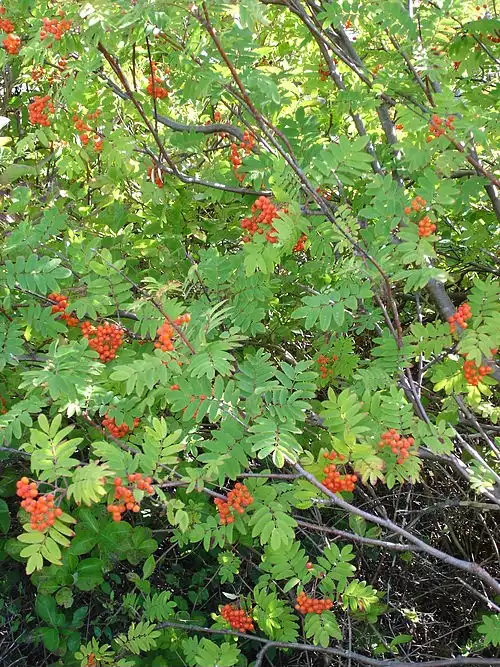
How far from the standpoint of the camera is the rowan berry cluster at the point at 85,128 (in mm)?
3291

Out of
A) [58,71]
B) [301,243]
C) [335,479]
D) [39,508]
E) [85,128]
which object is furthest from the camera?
[58,71]

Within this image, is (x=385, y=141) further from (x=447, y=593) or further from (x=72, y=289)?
(x=447, y=593)

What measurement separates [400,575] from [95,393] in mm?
2224

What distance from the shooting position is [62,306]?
2889 mm

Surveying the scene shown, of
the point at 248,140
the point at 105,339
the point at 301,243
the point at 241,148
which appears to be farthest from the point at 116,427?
the point at 241,148

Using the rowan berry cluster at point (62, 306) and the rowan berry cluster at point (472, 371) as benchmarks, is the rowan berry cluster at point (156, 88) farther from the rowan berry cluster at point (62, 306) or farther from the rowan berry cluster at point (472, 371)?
the rowan berry cluster at point (472, 371)

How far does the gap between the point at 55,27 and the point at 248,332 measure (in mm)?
1546

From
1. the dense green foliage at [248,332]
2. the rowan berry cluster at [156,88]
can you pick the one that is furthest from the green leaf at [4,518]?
the rowan berry cluster at [156,88]

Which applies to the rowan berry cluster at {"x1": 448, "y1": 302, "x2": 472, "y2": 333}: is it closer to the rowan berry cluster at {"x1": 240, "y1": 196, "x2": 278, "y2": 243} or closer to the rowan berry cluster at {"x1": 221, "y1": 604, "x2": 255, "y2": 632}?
the rowan berry cluster at {"x1": 240, "y1": 196, "x2": 278, "y2": 243}

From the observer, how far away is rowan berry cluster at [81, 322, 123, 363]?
9.06ft

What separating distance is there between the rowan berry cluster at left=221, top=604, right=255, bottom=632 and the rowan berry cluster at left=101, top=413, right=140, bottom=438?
Answer: 3.22 feet

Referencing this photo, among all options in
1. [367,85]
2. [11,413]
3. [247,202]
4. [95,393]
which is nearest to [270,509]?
[95,393]

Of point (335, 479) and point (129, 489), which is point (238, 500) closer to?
point (335, 479)

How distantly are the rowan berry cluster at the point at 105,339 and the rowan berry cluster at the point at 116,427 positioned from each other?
245mm
